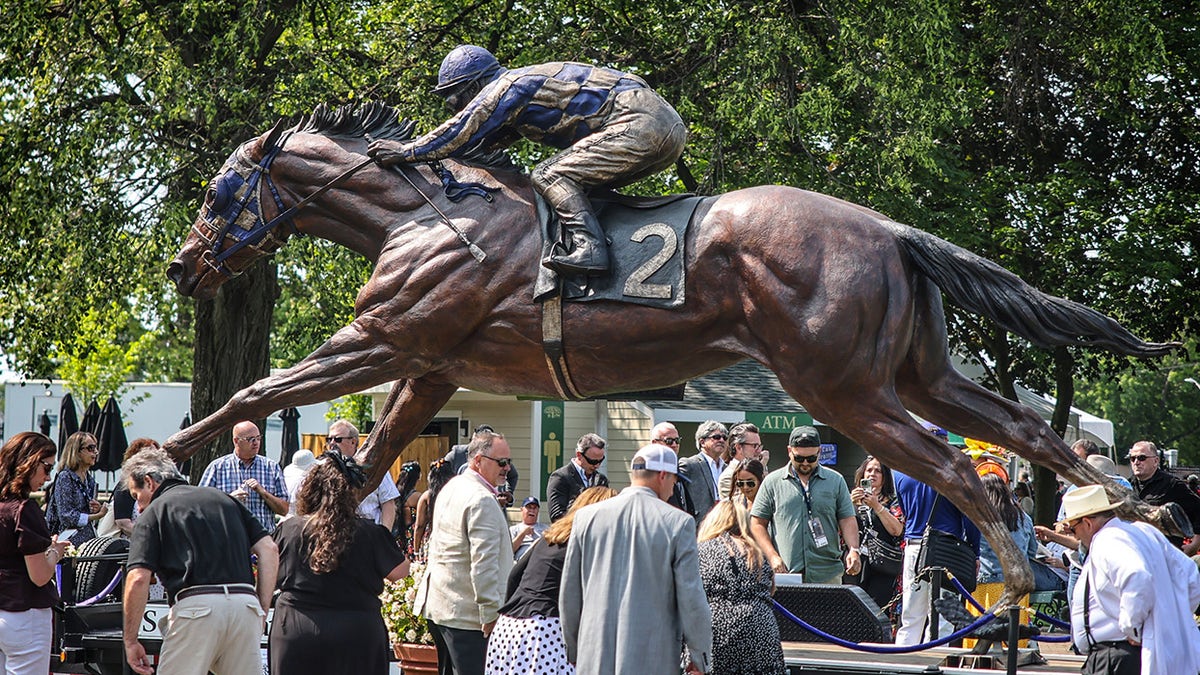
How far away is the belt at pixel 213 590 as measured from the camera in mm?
6578

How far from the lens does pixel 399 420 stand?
7.64 meters

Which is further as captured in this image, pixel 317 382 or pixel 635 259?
pixel 317 382

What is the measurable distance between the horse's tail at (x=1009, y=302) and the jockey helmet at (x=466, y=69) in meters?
2.28

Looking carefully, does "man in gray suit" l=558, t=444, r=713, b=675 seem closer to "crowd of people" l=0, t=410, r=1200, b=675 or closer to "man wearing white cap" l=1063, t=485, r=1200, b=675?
"crowd of people" l=0, t=410, r=1200, b=675

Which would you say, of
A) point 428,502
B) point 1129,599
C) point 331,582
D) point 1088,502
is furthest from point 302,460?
point 1129,599

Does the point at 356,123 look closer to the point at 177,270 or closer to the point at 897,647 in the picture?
the point at 177,270

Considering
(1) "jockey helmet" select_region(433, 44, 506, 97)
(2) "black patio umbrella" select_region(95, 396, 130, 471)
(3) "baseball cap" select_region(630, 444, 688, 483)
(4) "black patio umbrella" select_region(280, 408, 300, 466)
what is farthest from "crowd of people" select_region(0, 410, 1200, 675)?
(2) "black patio umbrella" select_region(95, 396, 130, 471)

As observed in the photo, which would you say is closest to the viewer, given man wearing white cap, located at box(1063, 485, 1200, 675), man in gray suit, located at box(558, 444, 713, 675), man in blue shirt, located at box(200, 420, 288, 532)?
man in gray suit, located at box(558, 444, 713, 675)

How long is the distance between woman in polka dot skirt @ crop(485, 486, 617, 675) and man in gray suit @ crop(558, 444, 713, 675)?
58 cm

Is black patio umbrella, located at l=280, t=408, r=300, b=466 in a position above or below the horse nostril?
below

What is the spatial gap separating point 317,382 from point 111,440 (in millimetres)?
14509

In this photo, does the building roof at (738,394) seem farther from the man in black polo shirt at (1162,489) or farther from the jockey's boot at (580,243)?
the jockey's boot at (580,243)

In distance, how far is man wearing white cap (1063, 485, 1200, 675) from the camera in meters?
6.28

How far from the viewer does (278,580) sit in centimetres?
684
